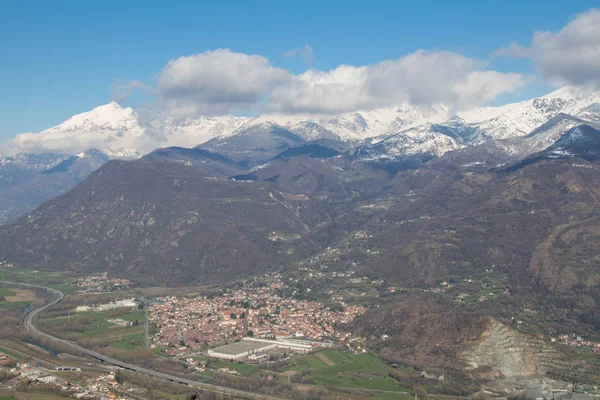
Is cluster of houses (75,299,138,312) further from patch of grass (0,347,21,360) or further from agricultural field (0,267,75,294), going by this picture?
patch of grass (0,347,21,360)

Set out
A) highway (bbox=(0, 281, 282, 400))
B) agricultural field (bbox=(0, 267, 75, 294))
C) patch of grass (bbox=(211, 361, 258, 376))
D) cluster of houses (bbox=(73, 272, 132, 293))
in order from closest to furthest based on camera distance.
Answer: highway (bbox=(0, 281, 282, 400)) < patch of grass (bbox=(211, 361, 258, 376)) < cluster of houses (bbox=(73, 272, 132, 293)) < agricultural field (bbox=(0, 267, 75, 294))

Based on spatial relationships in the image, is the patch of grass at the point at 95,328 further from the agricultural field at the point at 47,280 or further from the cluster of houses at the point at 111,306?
the agricultural field at the point at 47,280

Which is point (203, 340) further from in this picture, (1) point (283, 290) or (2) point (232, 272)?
(2) point (232, 272)

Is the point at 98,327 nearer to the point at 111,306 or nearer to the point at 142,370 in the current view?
the point at 111,306

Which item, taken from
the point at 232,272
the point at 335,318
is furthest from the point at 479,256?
the point at 232,272

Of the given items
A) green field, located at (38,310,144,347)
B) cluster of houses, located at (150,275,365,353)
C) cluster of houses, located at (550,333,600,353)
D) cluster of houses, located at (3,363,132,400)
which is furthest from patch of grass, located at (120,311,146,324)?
cluster of houses, located at (550,333,600,353)

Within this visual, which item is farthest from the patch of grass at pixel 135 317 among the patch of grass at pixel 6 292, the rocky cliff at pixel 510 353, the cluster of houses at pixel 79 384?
the rocky cliff at pixel 510 353

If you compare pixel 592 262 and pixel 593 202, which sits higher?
pixel 593 202
